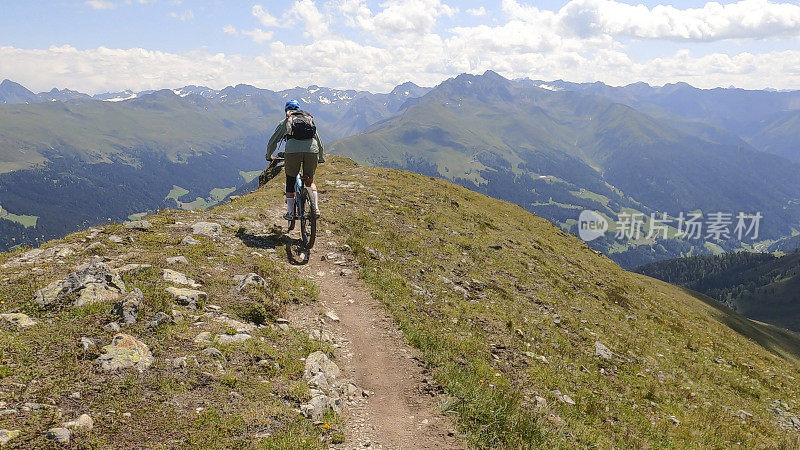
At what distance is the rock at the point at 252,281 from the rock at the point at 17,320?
4.46 metres

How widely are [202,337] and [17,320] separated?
3519 mm

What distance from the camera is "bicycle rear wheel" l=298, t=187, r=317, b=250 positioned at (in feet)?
51.7

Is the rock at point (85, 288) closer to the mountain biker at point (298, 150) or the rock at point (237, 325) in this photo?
the rock at point (237, 325)

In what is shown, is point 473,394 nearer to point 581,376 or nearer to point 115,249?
point 581,376

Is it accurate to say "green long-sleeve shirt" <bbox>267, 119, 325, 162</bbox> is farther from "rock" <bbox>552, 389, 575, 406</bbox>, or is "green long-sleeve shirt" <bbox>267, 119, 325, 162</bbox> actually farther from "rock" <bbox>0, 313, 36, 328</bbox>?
"rock" <bbox>552, 389, 575, 406</bbox>

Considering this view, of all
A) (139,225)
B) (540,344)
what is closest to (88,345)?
(139,225)

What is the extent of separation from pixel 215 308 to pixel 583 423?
31.9 feet

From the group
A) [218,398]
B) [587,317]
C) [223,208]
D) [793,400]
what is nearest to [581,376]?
[587,317]

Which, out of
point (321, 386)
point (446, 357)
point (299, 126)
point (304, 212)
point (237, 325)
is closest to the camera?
point (321, 386)

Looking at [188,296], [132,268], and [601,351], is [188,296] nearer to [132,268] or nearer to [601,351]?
[132,268]

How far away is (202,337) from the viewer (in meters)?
8.90

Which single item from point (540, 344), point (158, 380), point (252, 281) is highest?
point (252, 281)

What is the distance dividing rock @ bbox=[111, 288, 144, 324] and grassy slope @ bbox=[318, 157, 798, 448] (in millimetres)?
6785

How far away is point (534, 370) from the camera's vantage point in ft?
38.6
